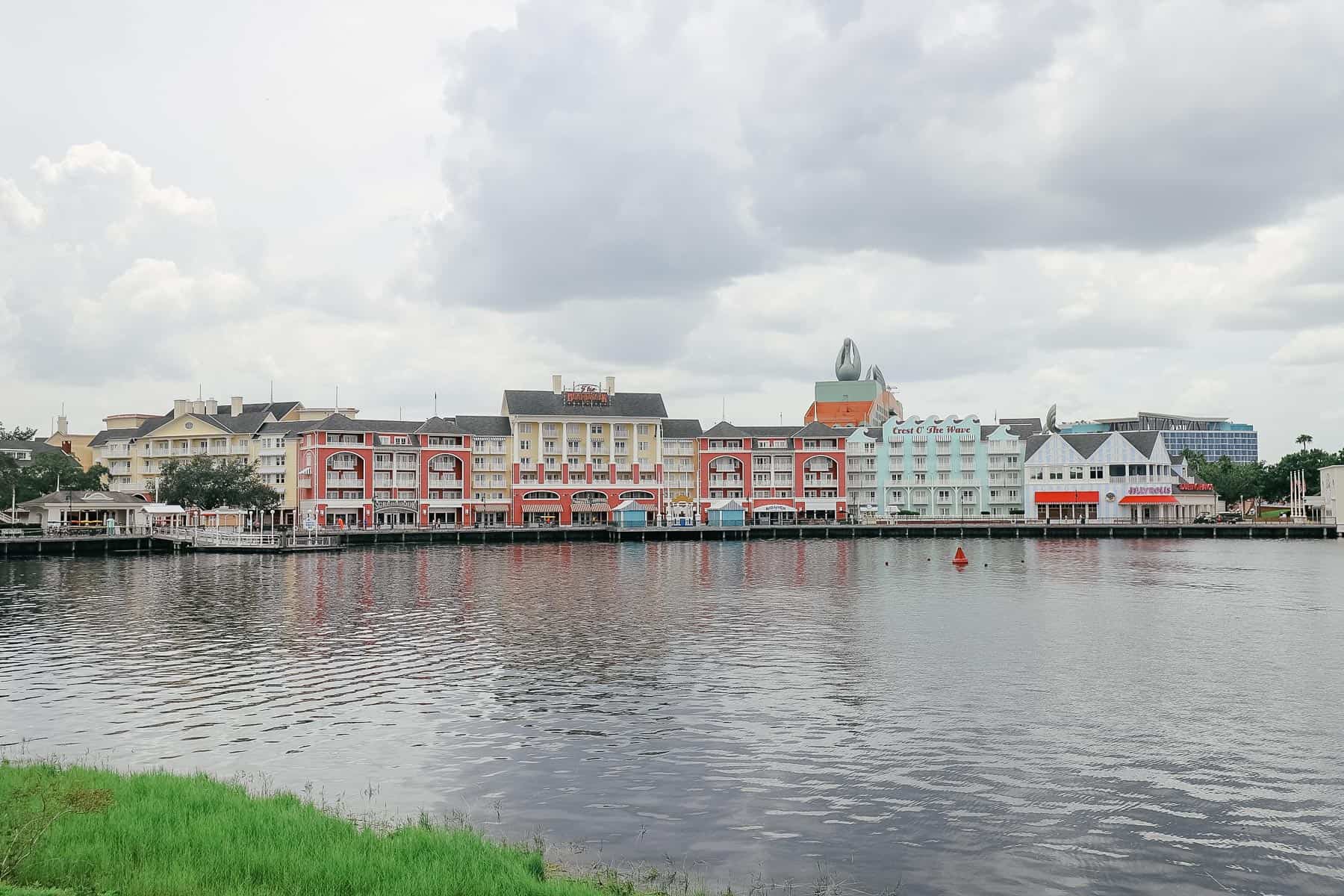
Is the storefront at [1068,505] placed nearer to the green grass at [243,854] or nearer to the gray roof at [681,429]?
the gray roof at [681,429]

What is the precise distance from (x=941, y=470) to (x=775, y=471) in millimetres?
26671

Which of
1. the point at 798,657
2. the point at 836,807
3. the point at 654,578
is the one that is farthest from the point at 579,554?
the point at 836,807

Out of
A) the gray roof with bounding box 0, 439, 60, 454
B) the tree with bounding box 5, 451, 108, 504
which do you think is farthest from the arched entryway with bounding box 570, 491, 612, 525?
the gray roof with bounding box 0, 439, 60, 454

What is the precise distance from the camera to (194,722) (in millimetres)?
26156

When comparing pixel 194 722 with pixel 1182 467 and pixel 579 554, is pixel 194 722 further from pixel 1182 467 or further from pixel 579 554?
pixel 1182 467

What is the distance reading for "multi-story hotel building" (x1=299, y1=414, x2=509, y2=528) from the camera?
136375 millimetres

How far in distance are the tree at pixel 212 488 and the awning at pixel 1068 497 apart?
110 metres

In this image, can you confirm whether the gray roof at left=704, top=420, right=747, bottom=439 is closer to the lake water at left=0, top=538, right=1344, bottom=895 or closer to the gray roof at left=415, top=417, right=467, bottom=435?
the gray roof at left=415, top=417, right=467, bottom=435

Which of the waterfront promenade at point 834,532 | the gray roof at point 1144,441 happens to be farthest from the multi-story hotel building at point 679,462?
the gray roof at point 1144,441

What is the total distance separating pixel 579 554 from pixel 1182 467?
366ft

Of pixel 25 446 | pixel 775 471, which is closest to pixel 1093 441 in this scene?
pixel 775 471

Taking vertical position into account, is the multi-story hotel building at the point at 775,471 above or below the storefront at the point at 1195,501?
above

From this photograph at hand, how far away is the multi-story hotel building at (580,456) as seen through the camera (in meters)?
148

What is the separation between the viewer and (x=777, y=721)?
87.0 feet
